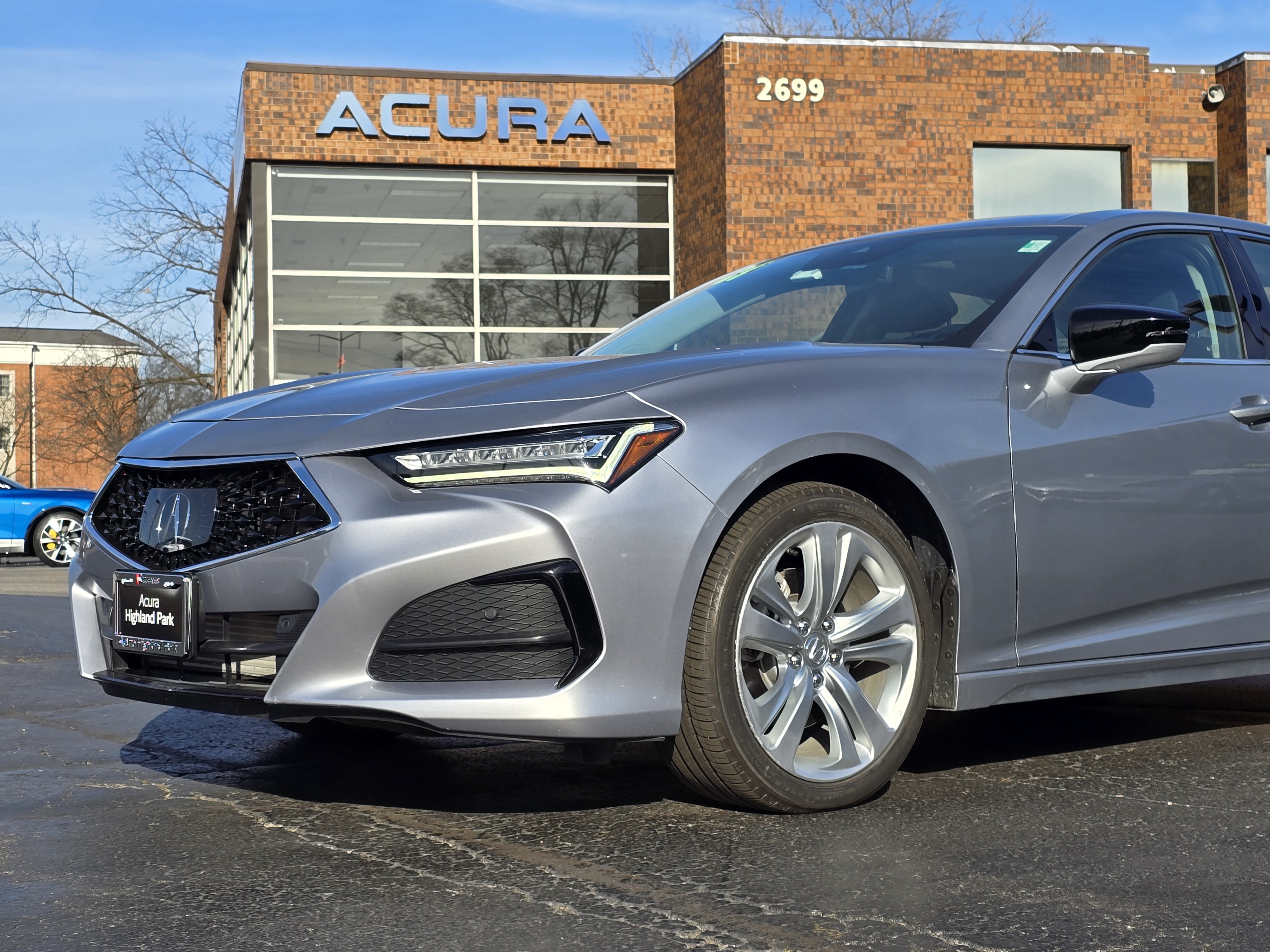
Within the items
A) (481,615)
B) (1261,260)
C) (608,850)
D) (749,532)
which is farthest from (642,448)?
(1261,260)

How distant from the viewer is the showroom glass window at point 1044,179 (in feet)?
65.9

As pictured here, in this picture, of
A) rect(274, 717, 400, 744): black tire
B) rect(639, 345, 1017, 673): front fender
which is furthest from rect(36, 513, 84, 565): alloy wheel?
rect(639, 345, 1017, 673): front fender

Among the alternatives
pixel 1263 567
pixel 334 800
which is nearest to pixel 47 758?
pixel 334 800

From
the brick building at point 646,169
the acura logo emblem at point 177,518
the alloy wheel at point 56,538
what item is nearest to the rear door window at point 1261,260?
the acura logo emblem at point 177,518

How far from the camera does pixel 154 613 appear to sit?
3.46 meters

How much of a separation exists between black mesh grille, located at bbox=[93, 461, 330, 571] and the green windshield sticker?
7.36ft

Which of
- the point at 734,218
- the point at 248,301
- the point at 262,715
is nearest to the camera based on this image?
the point at 262,715

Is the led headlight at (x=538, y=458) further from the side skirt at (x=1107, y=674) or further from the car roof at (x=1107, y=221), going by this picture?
the car roof at (x=1107, y=221)

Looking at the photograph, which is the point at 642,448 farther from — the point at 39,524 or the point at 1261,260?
the point at 39,524

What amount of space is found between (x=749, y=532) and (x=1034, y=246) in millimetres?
1562

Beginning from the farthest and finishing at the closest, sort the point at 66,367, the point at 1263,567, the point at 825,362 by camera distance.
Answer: the point at 66,367 → the point at 1263,567 → the point at 825,362

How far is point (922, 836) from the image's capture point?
3.29 m

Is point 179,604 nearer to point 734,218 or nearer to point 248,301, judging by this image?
point 734,218

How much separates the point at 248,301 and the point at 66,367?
129 feet
